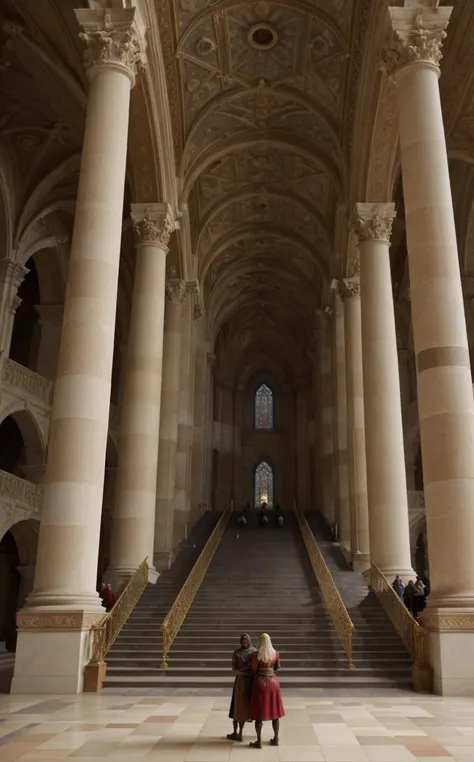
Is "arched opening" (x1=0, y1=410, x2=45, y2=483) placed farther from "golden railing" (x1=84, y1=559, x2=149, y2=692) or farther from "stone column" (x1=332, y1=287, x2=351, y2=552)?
→ "stone column" (x1=332, y1=287, x2=351, y2=552)

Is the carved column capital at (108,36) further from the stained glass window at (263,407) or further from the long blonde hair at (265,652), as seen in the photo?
the stained glass window at (263,407)

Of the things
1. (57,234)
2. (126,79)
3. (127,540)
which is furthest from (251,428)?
(126,79)

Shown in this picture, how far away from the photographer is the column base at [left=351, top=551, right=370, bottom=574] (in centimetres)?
1760

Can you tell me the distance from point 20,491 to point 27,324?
822 centimetres

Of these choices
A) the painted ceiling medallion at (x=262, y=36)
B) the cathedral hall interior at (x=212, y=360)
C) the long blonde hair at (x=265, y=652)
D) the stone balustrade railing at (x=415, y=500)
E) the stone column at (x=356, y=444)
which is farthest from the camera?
the stone balustrade railing at (x=415, y=500)

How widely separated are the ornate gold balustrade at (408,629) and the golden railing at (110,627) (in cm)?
450

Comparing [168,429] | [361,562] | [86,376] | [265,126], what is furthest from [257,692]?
[265,126]

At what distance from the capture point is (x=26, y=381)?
747 inches

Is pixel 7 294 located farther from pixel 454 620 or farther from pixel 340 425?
pixel 454 620

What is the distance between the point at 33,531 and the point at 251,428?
22357mm

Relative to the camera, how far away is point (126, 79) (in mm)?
12047

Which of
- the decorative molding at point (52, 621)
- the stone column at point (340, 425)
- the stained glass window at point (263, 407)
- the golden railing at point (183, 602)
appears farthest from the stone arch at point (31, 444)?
the stained glass window at point (263, 407)

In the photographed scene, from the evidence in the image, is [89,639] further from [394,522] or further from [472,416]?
[394,522]

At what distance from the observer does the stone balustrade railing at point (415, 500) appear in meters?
23.7
